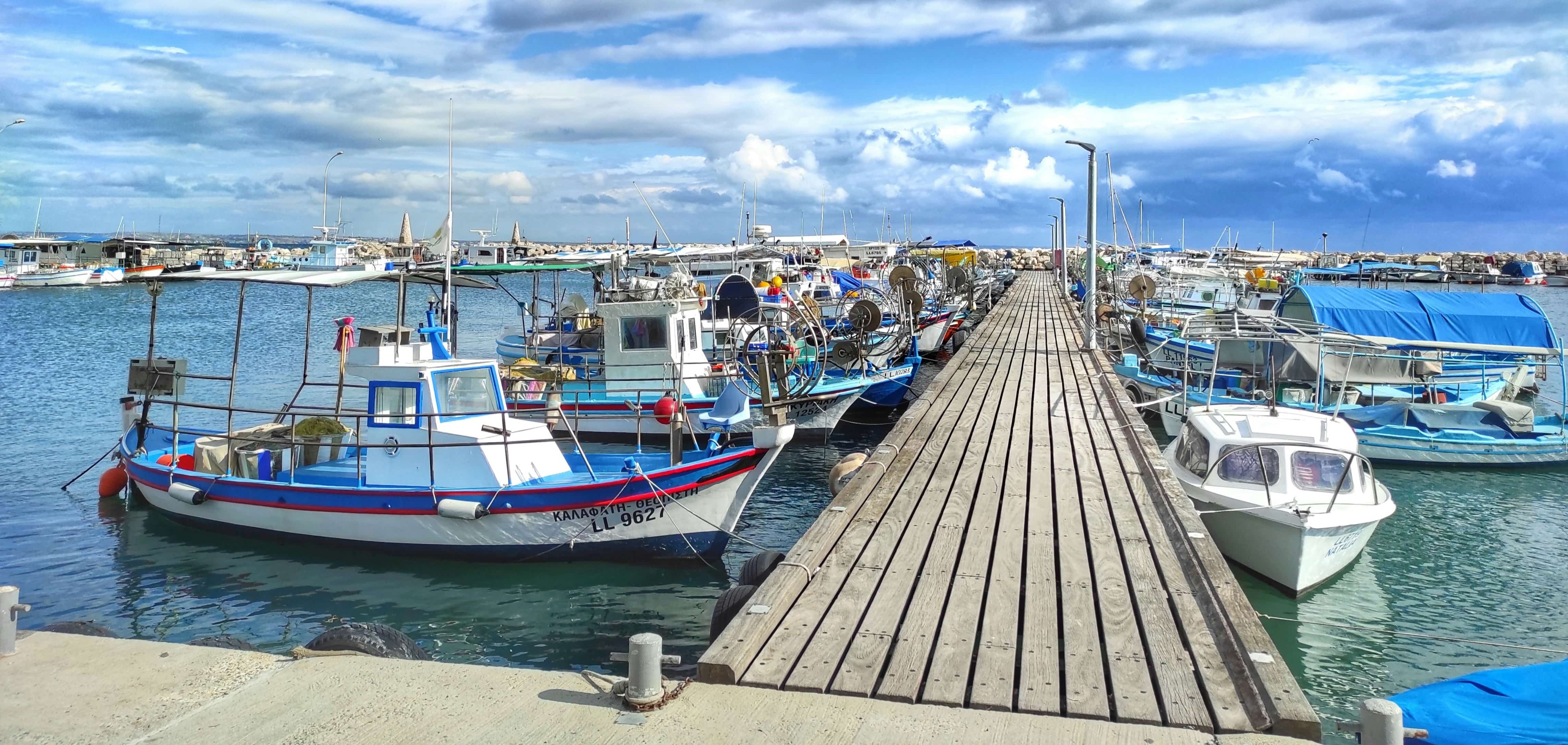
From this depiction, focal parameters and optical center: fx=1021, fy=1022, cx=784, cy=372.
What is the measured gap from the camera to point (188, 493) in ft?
44.1

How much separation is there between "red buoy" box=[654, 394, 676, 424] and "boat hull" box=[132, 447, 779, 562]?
397 centimetres

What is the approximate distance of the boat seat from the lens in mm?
17406

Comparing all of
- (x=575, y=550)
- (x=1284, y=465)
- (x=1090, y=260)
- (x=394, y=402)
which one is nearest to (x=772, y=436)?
(x=575, y=550)

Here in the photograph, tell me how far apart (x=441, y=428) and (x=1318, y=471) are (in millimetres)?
10233

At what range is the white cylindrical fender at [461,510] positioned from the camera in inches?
464

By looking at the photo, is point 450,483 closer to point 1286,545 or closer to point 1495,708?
point 1286,545

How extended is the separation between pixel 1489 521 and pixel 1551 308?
65.4m

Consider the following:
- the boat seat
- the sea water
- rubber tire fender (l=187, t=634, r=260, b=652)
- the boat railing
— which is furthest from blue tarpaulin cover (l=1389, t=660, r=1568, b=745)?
the boat seat

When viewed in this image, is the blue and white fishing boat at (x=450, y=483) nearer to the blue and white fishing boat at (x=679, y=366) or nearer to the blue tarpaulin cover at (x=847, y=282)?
the blue and white fishing boat at (x=679, y=366)

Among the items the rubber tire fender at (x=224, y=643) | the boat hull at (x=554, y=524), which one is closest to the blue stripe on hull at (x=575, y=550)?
the boat hull at (x=554, y=524)

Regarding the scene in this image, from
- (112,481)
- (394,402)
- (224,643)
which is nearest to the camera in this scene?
(224,643)

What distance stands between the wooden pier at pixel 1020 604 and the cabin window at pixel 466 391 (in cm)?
500

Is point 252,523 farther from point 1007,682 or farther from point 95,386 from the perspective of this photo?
point 95,386

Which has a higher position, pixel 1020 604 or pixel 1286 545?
pixel 1020 604
